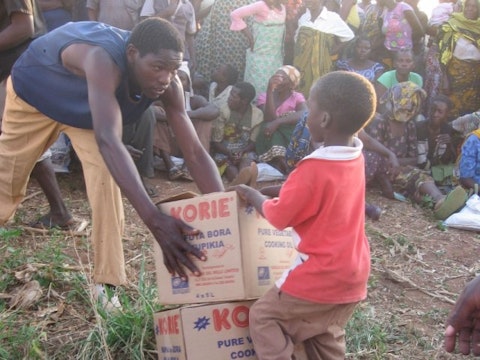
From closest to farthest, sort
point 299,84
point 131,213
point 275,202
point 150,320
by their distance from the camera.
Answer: point 275,202 → point 150,320 → point 131,213 → point 299,84

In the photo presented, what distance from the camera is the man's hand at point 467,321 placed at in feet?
6.44

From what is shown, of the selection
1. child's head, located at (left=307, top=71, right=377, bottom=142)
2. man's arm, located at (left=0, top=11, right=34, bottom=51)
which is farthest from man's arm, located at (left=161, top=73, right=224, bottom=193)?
man's arm, located at (left=0, top=11, right=34, bottom=51)

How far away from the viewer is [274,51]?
727 cm

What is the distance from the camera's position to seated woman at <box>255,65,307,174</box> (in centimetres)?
676

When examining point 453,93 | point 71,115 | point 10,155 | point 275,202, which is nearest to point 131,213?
point 10,155

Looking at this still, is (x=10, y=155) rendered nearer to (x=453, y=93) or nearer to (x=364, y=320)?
(x=364, y=320)

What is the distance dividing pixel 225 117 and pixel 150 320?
4.06m

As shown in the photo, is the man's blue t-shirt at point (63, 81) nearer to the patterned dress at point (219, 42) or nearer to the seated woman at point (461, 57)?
the patterned dress at point (219, 42)

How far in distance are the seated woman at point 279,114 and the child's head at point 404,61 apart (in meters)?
1.23

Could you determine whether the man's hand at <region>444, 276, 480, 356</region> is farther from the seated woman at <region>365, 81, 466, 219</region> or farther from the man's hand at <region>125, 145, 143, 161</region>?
the seated woman at <region>365, 81, 466, 219</region>

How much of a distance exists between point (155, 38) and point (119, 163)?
639 mm

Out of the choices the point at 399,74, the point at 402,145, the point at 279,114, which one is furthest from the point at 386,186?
the point at 399,74

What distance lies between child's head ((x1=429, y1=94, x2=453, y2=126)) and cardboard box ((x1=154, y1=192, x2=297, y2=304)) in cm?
520

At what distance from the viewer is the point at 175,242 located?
262 centimetres
